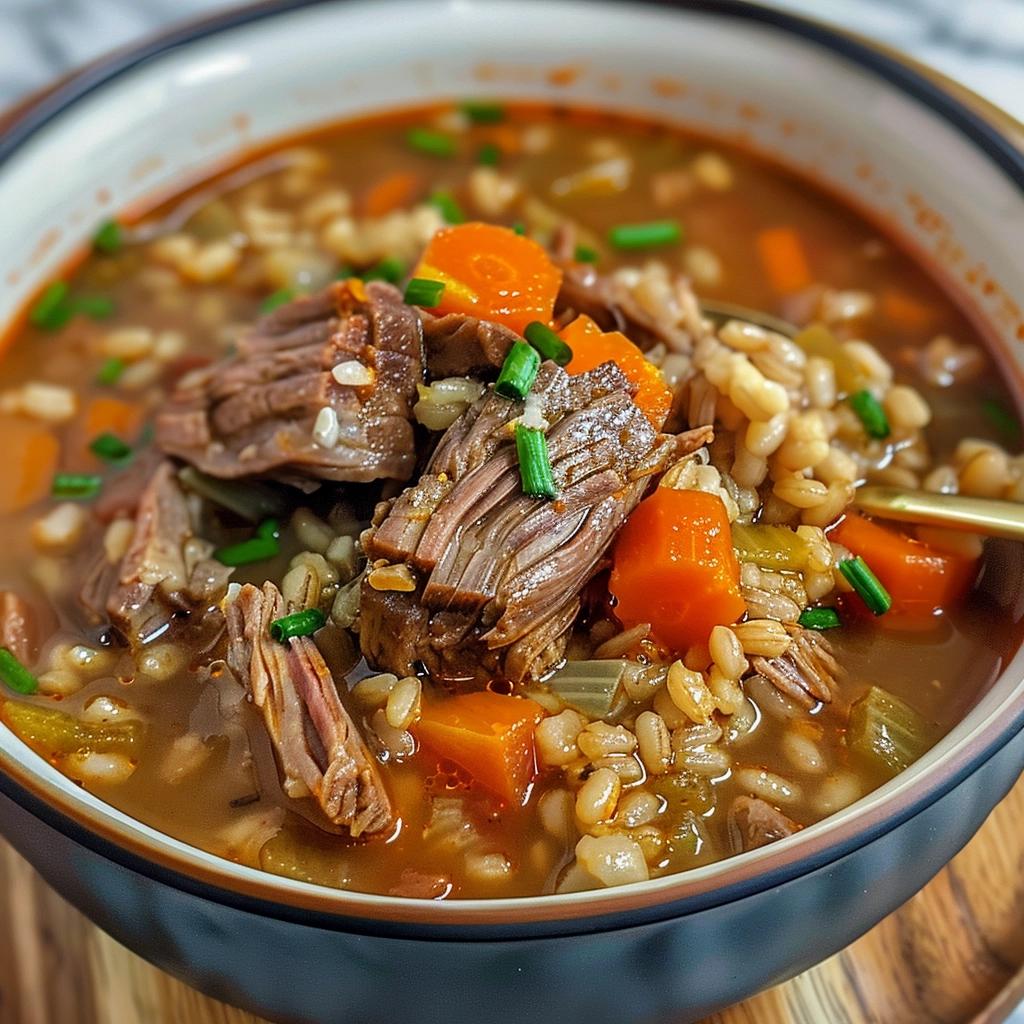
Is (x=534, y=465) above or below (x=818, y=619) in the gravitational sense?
above

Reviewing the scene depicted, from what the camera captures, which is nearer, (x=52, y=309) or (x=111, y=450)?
(x=111, y=450)

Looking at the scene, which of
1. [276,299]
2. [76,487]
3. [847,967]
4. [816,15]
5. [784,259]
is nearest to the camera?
[847,967]

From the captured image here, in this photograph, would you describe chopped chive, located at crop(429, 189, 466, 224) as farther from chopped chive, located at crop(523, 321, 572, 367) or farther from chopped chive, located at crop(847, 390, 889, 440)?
chopped chive, located at crop(847, 390, 889, 440)

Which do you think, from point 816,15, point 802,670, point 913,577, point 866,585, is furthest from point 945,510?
point 816,15

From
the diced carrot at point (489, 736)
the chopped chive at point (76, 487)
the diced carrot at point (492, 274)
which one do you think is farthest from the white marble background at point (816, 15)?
the diced carrot at point (489, 736)

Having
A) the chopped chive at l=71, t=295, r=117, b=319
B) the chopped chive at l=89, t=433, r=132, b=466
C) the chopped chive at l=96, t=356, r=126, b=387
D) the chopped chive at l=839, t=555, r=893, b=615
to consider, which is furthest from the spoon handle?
the chopped chive at l=71, t=295, r=117, b=319

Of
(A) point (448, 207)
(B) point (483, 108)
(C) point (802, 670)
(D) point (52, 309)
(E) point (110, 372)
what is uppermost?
(B) point (483, 108)

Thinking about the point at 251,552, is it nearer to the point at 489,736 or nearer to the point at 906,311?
the point at 489,736
